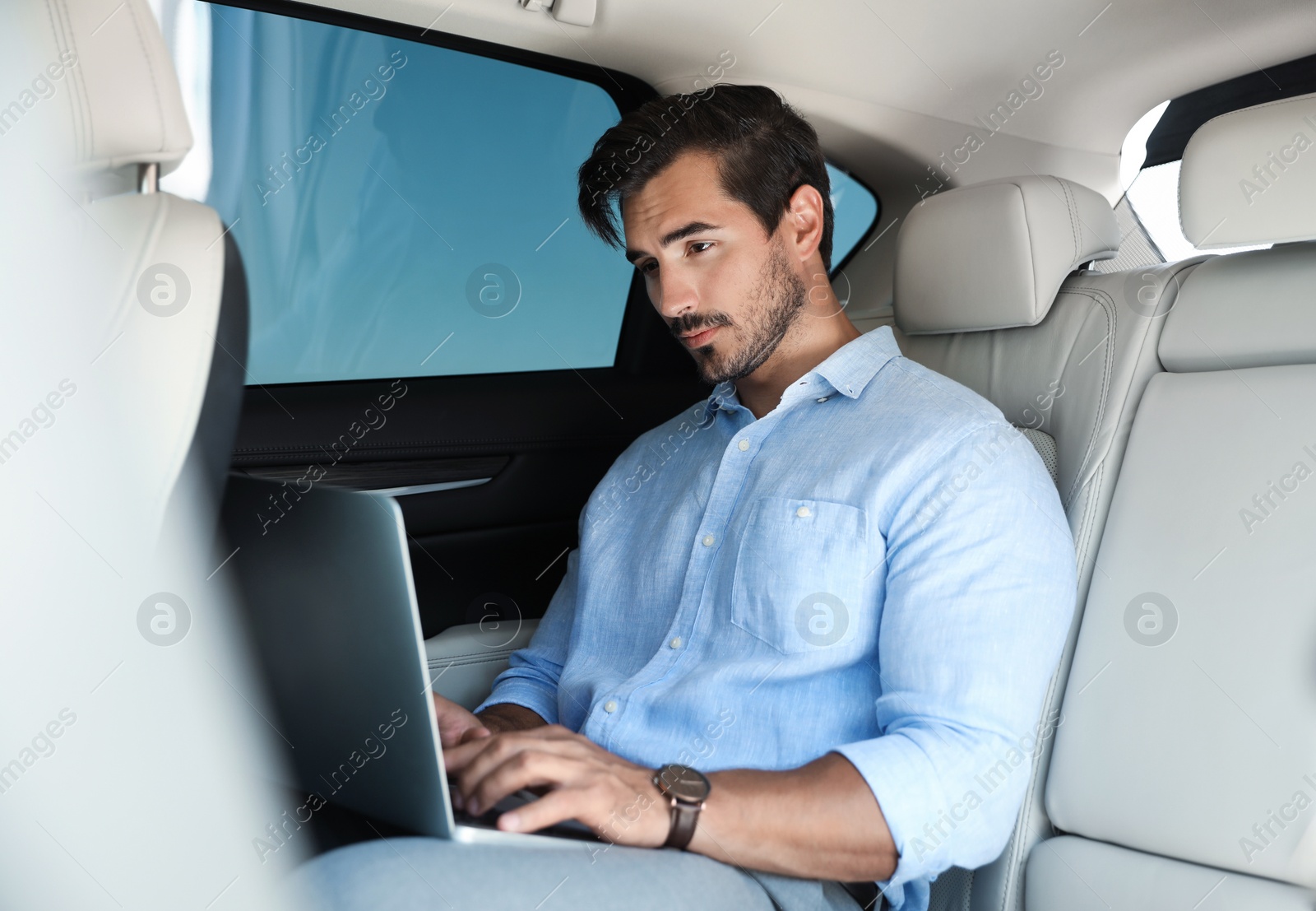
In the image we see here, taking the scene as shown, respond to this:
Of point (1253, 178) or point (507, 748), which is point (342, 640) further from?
point (1253, 178)

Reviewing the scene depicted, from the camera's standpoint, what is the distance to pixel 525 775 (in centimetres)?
81

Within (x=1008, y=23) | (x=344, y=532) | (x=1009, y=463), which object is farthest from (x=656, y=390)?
(x=344, y=532)

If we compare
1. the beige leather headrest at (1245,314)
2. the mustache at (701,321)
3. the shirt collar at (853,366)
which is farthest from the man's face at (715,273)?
the beige leather headrest at (1245,314)

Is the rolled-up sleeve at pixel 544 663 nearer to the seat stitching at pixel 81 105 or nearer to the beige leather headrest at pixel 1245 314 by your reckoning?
the beige leather headrest at pixel 1245 314

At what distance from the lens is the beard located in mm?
1340

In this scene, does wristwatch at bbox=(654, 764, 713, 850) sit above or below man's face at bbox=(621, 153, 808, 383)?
below

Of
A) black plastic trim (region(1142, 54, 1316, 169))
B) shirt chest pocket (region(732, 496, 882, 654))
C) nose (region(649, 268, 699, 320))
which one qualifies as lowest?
shirt chest pocket (region(732, 496, 882, 654))

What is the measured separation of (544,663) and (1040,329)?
794 mm

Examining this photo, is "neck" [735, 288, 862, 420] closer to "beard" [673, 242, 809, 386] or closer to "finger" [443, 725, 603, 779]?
"beard" [673, 242, 809, 386]

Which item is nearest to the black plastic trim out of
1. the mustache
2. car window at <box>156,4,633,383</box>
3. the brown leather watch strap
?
the mustache

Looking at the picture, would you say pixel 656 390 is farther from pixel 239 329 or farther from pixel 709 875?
pixel 239 329

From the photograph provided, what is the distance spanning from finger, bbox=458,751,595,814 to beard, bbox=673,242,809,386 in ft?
2.13

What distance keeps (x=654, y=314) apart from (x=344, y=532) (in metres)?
1.40

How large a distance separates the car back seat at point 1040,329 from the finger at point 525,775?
1.73 feet
